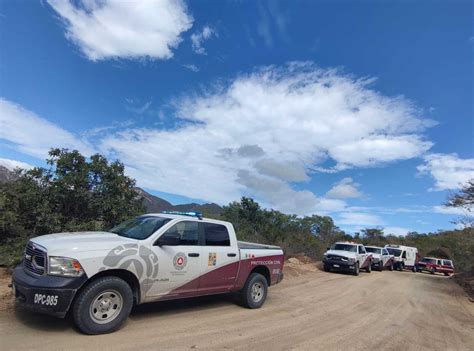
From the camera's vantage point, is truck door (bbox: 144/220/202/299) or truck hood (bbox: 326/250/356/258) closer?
truck door (bbox: 144/220/202/299)

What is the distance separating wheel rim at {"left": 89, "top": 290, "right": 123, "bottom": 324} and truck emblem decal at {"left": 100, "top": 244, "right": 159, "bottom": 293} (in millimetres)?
422

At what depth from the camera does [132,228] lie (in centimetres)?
719

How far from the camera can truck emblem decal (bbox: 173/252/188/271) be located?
6820mm

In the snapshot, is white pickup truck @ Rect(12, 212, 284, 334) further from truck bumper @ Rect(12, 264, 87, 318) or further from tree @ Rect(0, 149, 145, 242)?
tree @ Rect(0, 149, 145, 242)

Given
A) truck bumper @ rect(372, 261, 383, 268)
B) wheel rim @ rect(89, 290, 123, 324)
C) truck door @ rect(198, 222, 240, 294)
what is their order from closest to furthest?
wheel rim @ rect(89, 290, 123, 324), truck door @ rect(198, 222, 240, 294), truck bumper @ rect(372, 261, 383, 268)

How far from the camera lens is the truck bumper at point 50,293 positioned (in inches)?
209

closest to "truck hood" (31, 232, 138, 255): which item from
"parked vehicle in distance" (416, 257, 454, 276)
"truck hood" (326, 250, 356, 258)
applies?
"truck hood" (326, 250, 356, 258)

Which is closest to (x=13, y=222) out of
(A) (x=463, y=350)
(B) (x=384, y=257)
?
(A) (x=463, y=350)

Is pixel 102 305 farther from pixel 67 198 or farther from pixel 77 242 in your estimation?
pixel 67 198

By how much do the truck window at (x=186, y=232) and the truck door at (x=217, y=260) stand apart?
193 millimetres

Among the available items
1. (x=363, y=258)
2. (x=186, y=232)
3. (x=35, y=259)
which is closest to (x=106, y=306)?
(x=35, y=259)

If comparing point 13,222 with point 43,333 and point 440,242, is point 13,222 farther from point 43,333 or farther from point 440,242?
point 440,242

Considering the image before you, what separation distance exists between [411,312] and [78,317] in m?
8.81

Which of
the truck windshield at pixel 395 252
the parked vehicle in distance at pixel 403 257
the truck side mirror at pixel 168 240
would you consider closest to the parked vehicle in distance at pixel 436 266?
the parked vehicle in distance at pixel 403 257
